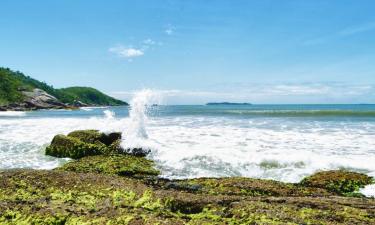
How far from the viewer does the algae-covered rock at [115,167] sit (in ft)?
54.0

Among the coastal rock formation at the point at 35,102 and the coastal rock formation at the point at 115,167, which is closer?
the coastal rock formation at the point at 115,167

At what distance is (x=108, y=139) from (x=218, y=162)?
8311 millimetres

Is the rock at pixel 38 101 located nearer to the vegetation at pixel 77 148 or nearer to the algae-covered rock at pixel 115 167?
the vegetation at pixel 77 148

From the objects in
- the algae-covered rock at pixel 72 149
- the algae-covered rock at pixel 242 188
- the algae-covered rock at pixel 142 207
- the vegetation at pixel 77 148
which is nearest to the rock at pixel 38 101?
the vegetation at pixel 77 148

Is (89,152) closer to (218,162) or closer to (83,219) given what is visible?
(218,162)

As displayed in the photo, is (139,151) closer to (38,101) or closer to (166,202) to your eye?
(166,202)

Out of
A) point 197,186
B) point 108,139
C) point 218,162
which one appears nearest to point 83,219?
point 197,186

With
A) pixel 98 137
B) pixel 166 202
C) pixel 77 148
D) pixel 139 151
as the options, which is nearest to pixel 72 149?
pixel 77 148

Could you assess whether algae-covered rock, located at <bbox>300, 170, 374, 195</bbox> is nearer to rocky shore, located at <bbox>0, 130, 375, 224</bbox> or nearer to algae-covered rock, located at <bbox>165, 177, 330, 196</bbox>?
rocky shore, located at <bbox>0, 130, 375, 224</bbox>

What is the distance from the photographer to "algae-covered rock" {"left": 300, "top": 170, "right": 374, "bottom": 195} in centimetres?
1417

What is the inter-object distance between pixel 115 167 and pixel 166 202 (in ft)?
25.7

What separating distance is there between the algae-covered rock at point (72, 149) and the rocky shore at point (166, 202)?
28.8 ft

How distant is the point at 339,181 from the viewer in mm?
14867

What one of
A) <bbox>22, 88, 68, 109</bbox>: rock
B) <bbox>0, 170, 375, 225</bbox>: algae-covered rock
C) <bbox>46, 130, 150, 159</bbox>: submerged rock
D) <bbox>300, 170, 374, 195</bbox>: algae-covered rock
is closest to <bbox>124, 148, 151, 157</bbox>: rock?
<bbox>46, 130, 150, 159</bbox>: submerged rock
